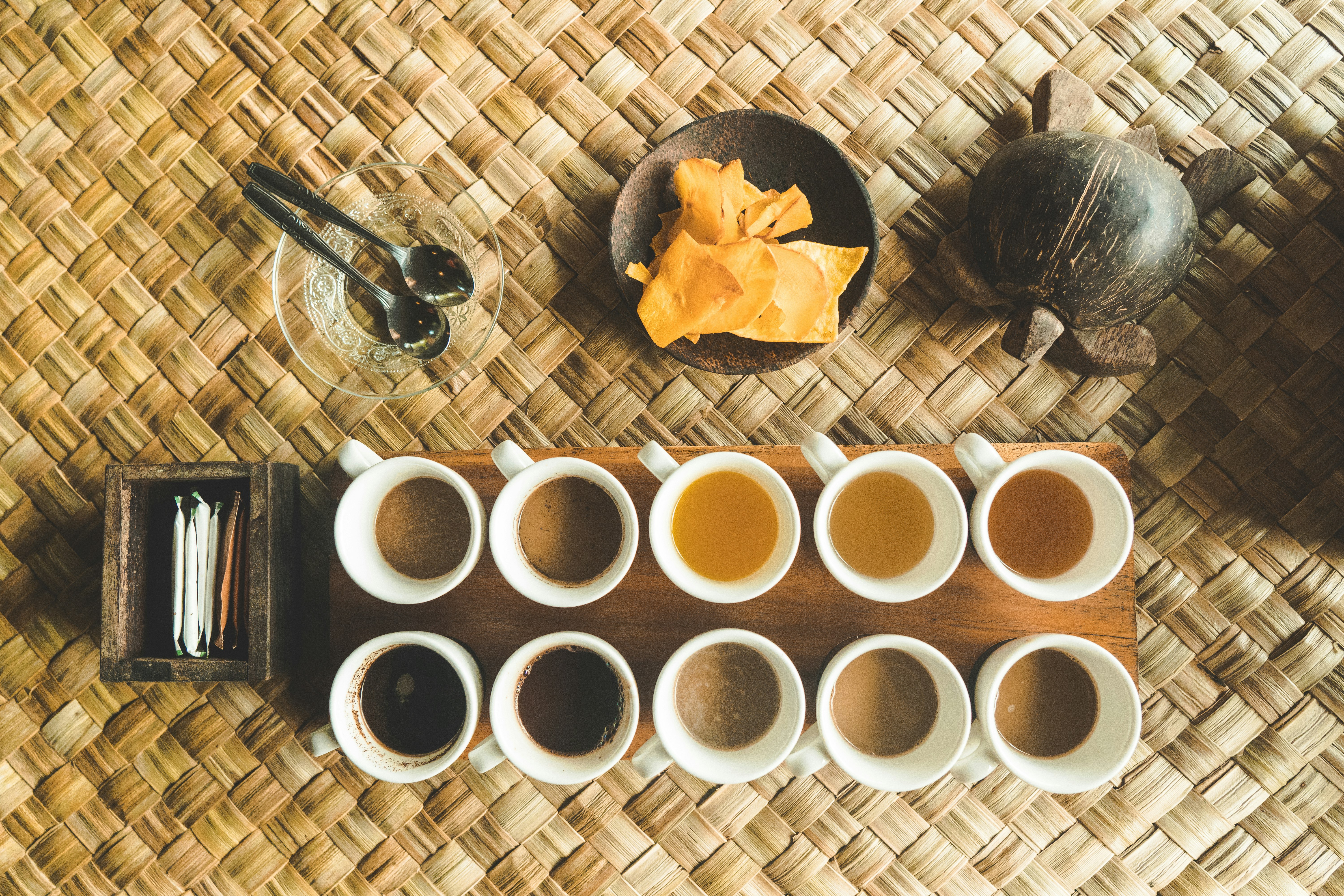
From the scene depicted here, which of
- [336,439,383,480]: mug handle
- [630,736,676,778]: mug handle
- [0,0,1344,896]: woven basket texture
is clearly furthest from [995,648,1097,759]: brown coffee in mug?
[336,439,383,480]: mug handle

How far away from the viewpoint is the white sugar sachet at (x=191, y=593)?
773 mm

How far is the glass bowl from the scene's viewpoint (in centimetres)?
88

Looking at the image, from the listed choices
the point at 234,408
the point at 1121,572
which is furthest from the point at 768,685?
the point at 234,408

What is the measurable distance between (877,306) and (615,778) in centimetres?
69

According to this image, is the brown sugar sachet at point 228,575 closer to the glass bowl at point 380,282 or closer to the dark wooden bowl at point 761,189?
the glass bowl at point 380,282

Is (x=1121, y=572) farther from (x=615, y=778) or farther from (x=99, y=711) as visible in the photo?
(x=99, y=711)

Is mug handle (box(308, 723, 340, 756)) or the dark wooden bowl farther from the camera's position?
the dark wooden bowl

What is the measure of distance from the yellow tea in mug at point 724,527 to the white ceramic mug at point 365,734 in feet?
0.86

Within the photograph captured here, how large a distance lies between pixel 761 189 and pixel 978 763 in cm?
70

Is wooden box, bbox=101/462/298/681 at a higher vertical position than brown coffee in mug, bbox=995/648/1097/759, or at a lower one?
higher

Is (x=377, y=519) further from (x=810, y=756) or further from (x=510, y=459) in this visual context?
(x=810, y=756)

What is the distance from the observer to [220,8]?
0.94m

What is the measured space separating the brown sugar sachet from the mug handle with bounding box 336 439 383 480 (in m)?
0.14

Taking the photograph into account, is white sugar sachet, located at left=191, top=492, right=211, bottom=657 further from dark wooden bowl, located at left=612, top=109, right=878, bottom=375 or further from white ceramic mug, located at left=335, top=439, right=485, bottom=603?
dark wooden bowl, located at left=612, top=109, right=878, bottom=375
